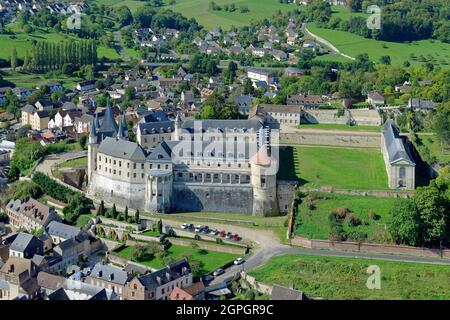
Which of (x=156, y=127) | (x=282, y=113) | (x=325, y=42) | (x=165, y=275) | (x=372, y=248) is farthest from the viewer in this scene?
(x=325, y=42)

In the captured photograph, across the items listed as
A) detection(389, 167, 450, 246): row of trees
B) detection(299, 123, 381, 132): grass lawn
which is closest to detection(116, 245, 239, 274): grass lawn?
detection(389, 167, 450, 246): row of trees

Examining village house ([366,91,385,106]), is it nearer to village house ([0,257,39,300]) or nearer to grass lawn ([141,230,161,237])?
grass lawn ([141,230,161,237])

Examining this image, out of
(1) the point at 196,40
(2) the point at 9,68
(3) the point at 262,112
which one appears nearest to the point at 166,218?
(3) the point at 262,112

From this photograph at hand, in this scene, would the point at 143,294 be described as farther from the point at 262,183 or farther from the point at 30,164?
the point at 30,164

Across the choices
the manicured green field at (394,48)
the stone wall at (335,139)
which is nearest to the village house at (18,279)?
the stone wall at (335,139)

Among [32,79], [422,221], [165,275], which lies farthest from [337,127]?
[32,79]

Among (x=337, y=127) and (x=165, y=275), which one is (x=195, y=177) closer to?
(x=165, y=275)
